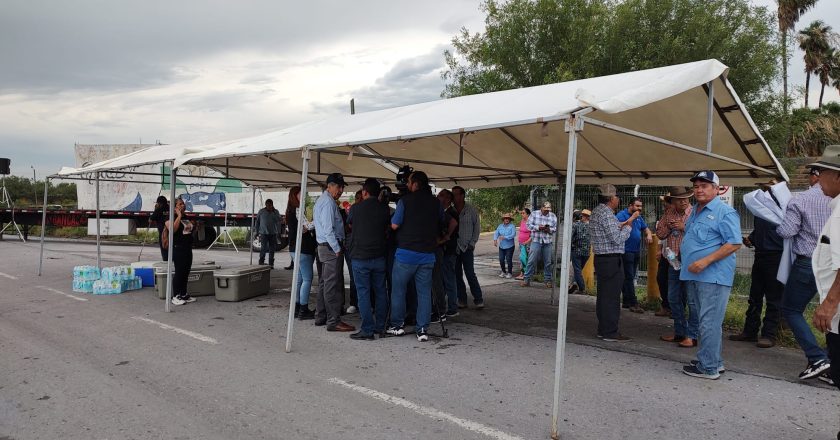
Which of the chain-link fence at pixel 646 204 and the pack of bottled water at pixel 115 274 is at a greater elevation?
the chain-link fence at pixel 646 204

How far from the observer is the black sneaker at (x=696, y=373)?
5.05 metres

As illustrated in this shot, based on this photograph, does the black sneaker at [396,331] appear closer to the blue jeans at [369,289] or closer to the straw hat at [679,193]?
the blue jeans at [369,289]

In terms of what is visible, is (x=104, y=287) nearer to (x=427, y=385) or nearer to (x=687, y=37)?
(x=427, y=385)

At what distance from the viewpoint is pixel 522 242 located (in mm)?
12516

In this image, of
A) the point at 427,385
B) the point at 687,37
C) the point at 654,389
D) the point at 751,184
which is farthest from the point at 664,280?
the point at 687,37

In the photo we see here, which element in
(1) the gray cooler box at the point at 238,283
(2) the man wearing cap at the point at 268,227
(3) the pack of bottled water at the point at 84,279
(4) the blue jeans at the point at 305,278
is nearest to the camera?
(4) the blue jeans at the point at 305,278

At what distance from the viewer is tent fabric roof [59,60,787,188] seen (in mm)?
4809

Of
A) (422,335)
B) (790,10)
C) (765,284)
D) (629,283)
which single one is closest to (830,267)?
(765,284)

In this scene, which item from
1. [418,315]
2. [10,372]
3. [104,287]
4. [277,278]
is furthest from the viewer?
[277,278]

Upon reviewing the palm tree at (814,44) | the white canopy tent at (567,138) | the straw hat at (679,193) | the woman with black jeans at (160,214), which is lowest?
the woman with black jeans at (160,214)

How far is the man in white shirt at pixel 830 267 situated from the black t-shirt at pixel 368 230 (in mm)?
4244

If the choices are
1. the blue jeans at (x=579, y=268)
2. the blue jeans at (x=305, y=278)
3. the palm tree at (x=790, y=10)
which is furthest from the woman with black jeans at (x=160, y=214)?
the palm tree at (x=790, y=10)

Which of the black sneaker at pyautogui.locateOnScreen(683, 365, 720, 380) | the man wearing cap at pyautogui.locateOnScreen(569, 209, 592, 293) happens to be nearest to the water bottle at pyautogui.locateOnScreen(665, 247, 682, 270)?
the black sneaker at pyautogui.locateOnScreen(683, 365, 720, 380)

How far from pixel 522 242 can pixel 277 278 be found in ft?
18.2
